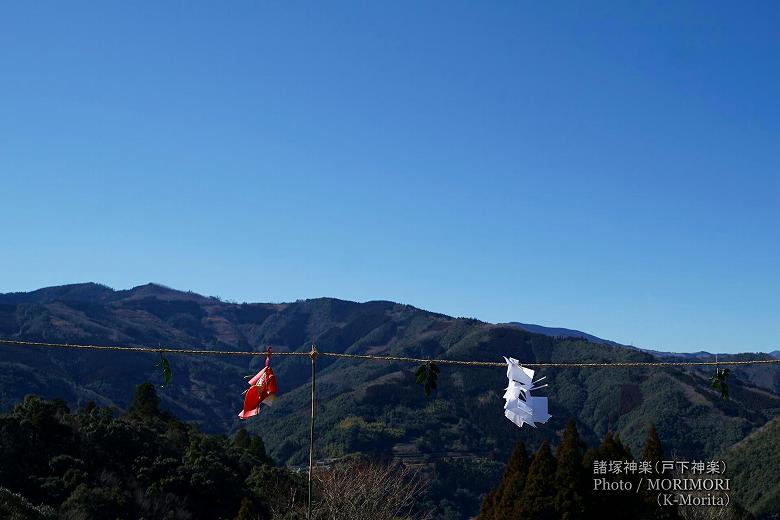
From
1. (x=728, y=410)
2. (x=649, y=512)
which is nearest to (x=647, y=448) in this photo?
(x=649, y=512)

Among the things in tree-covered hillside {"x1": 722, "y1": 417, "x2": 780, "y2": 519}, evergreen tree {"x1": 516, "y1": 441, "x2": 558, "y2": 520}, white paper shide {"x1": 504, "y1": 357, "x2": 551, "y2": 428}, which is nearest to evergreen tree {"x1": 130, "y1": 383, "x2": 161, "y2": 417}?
evergreen tree {"x1": 516, "y1": 441, "x2": 558, "y2": 520}

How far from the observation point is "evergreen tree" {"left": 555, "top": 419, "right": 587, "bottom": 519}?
33.7 m

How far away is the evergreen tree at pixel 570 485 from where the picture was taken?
33.7 metres

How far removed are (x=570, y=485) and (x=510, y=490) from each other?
4.73 meters

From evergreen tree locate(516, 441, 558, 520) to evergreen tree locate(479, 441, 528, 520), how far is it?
107cm

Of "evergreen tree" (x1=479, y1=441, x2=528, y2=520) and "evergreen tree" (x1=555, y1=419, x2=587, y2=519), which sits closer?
"evergreen tree" (x1=555, y1=419, x2=587, y2=519)

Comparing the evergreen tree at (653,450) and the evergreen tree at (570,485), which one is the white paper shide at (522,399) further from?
the evergreen tree at (653,450)

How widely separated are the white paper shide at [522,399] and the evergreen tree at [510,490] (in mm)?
24922

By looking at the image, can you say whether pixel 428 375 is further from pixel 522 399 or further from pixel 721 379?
pixel 721 379

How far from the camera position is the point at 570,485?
34.2 m

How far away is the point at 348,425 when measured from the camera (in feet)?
479

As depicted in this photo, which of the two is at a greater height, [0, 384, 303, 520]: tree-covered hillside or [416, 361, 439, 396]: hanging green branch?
[416, 361, 439, 396]: hanging green branch

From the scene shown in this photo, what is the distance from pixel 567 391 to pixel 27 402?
6169 inches

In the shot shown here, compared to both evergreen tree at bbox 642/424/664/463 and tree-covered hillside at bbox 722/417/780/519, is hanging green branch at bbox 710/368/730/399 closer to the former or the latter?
evergreen tree at bbox 642/424/664/463
